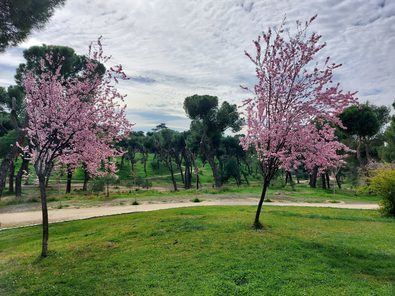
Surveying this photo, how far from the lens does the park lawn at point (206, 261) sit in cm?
825

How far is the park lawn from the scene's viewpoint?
8.25m

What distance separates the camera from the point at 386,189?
20.3 m

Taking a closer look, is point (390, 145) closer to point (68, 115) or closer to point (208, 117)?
point (208, 117)

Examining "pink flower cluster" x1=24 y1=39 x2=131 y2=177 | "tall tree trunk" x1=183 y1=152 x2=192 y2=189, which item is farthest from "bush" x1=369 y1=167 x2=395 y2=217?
"tall tree trunk" x1=183 y1=152 x2=192 y2=189

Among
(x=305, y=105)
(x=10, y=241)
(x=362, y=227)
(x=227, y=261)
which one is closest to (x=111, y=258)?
(x=227, y=261)

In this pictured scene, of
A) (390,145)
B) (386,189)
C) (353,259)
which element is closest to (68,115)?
(353,259)

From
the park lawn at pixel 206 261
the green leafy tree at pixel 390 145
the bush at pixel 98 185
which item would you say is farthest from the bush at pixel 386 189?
the bush at pixel 98 185

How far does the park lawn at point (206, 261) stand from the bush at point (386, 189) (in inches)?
206

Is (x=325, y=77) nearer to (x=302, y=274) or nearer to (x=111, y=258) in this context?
(x=302, y=274)

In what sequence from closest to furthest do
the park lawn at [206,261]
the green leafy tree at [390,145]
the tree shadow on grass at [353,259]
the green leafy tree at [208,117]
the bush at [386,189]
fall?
the park lawn at [206,261]
the tree shadow on grass at [353,259]
the bush at [386,189]
the green leafy tree at [390,145]
the green leafy tree at [208,117]

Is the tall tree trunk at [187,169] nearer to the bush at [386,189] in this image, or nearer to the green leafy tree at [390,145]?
the green leafy tree at [390,145]

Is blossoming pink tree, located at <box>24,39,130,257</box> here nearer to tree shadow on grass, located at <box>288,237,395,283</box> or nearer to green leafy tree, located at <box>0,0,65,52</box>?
green leafy tree, located at <box>0,0,65,52</box>

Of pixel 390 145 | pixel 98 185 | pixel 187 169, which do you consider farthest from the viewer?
pixel 187 169

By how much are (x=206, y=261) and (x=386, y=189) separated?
15.8 meters
